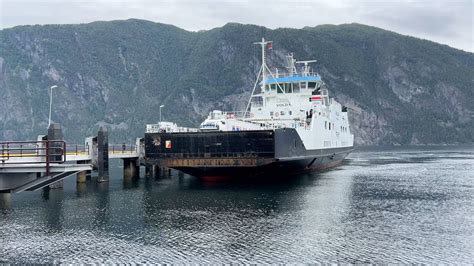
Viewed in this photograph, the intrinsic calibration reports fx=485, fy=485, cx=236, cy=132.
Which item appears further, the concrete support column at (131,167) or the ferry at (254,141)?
the concrete support column at (131,167)

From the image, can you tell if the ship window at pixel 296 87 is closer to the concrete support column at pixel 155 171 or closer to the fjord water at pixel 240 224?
the fjord water at pixel 240 224

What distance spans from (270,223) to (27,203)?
62.5 ft

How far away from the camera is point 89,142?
4953 cm

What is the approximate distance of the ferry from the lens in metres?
45.1

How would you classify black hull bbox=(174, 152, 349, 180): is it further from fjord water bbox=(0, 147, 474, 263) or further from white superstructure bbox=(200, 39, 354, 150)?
white superstructure bbox=(200, 39, 354, 150)

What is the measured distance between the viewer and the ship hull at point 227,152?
1773 inches

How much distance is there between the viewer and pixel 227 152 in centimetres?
4541

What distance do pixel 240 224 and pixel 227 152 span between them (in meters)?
17.4

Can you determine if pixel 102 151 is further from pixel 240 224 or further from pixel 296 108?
pixel 240 224

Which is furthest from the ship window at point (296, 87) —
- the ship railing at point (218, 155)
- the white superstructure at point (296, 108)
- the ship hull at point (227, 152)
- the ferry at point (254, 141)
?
the ship railing at point (218, 155)

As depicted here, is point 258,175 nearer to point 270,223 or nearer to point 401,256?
point 270,223

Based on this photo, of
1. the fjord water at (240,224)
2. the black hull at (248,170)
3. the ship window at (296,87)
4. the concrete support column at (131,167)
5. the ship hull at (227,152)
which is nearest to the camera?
the fjord water at (240,224)

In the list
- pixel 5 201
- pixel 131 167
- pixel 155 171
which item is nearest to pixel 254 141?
pixel 131 167

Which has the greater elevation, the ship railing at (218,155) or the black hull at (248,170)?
the ship railing at (218,155)
